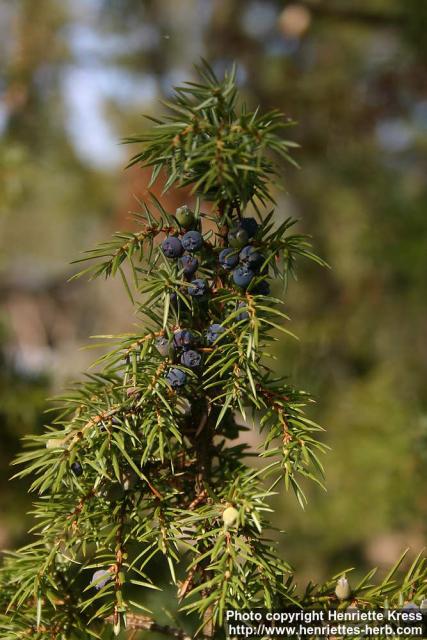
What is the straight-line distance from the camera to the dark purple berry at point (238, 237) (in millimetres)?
456

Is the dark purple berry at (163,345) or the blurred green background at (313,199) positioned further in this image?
the blurred green background at (313,199)

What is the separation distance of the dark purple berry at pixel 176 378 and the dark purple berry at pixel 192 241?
0.31ft

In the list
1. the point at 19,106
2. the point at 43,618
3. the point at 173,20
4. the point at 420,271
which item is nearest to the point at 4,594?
the point at 43,618

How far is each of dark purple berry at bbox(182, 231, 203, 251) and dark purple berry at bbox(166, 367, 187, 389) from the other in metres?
0.09

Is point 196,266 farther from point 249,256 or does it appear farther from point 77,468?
point 77,468

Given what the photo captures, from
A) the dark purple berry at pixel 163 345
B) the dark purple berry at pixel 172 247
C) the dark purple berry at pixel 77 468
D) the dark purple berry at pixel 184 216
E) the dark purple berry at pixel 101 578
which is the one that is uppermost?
the dark purple berry at pixel 184 216

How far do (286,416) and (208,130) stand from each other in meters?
0.23

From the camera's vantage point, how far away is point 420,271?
1.71 metres

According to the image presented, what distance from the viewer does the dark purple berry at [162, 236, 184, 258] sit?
0.45 meters

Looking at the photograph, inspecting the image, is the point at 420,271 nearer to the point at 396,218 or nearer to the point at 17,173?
the point at 396,218

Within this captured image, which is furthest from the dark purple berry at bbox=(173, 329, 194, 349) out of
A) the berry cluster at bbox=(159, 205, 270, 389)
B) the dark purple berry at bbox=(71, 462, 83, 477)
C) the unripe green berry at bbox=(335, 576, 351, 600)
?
the unripe green berry at bbox=(335, 576, 351, 600)

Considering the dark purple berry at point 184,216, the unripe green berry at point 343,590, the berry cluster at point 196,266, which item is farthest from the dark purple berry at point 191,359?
the unripe green berry at point 343,590

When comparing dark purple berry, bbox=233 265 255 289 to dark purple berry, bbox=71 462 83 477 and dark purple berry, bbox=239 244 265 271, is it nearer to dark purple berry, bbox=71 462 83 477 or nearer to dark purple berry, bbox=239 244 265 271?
dark purple berry, bbox=239 244 265 271

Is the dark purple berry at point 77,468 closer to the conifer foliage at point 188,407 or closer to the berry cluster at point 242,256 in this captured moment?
the conifer foliage at point 188,407
